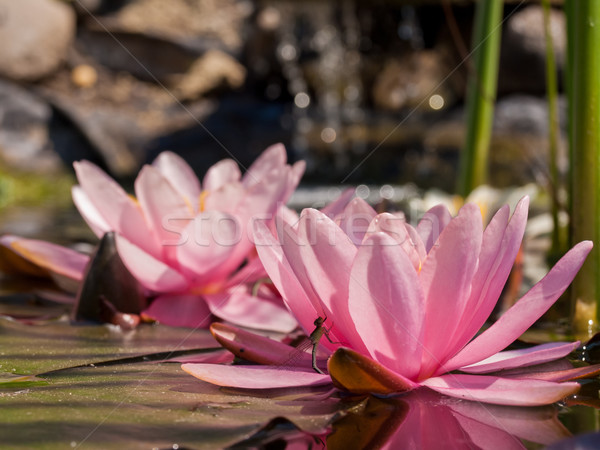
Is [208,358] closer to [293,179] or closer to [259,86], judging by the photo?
[293,179]

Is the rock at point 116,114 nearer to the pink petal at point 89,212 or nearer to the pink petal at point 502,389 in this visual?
the pink petal at point 89,212

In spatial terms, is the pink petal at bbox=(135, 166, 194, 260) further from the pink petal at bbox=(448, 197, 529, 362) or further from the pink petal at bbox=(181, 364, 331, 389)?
the pink petal at bbox=(448, 197, 529, 362)

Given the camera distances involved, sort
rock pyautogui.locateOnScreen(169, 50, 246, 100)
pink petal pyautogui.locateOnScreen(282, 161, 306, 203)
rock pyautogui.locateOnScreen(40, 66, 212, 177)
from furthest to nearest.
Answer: rock pyautogui.locateOnScreen(169, 50, 246, 100)
rock pyautogui.locateOnScreen(40, 66, 212, 177)
pink petal pyautogui.locateOnScreen(282, 161, 306, 203)

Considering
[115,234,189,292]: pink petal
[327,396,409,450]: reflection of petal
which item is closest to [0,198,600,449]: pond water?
[327,396,409,450]: reflection of petal

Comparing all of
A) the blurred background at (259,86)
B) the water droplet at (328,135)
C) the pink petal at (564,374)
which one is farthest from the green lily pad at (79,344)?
the water droplet at (328,135)

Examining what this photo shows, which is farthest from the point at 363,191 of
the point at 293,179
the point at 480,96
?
the point at 293,179


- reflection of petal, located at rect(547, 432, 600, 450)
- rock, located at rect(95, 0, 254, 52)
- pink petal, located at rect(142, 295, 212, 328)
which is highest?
rock, located at rect(95, 0, 254, 52)

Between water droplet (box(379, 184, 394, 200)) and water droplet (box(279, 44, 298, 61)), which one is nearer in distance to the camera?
water droplet (box(379, 184, 394, 200))

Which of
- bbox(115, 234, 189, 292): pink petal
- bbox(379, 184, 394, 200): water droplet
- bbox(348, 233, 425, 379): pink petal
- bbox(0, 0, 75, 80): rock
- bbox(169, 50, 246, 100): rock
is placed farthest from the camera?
bbox(169, 50, 246, 100): rock

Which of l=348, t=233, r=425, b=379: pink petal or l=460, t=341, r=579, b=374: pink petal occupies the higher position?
l=348, t=233, r=425, b=379: pink petal
